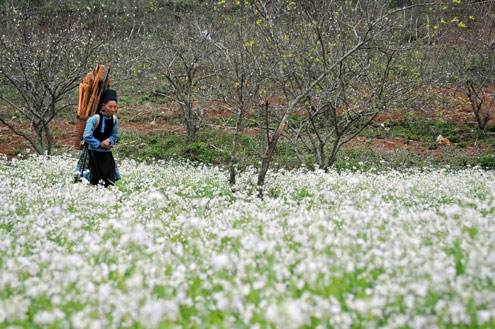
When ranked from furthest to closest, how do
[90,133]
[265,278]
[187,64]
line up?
[187,64] < [90,133] < [265,278]

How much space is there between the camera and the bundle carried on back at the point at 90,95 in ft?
31.3

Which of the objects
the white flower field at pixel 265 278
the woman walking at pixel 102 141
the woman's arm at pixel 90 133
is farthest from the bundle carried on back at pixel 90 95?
the white flower field at pixel 265 278

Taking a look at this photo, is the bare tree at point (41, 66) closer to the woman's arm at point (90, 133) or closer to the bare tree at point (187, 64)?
the bare tree at point (187, 64)

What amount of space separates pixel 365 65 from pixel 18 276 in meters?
11.9

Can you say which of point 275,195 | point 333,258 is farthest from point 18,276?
point 275,195

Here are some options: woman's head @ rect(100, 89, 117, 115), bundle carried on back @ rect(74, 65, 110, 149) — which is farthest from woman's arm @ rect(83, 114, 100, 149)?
bundle carried on back @ rect(74, 65, 110, 149)

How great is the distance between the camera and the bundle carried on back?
9547 millimetres

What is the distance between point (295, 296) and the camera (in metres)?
3.80

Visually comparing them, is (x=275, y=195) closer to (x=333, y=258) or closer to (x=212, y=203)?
(x=212, y=203)

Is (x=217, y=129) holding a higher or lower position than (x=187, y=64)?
lower

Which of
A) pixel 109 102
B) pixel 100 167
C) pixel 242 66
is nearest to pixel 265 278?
pixel 109 102

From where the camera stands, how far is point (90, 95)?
9.62m

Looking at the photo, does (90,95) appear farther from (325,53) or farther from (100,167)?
(325,53)

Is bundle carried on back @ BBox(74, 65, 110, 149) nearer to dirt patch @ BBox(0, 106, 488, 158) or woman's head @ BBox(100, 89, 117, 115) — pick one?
woman's head @ BBox(100, 89, 117, 115)
